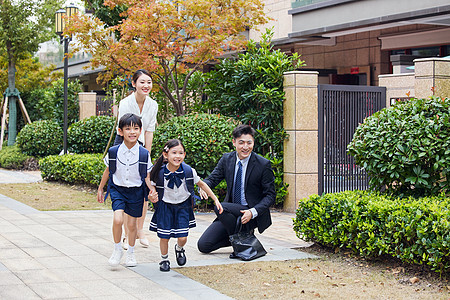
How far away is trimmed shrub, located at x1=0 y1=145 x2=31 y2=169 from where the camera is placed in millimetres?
21219

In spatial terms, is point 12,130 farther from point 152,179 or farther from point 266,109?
point 152,179

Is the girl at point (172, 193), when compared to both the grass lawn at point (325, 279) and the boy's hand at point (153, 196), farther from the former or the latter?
the grass lawn at point (325, 279)

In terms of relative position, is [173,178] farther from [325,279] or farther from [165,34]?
[165,34]

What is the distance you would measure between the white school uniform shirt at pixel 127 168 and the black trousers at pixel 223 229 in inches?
→ 44.1

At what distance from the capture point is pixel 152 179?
6.51 meters

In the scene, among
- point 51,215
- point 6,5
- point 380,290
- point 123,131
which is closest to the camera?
point 380,290

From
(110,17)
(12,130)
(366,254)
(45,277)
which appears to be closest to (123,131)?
(45,277)

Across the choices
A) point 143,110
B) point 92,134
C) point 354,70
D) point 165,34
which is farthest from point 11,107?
point 143,110

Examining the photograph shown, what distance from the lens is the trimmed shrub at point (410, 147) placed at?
22.3 feet

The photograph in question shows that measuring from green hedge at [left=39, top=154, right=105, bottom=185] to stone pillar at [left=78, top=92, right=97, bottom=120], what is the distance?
456cm

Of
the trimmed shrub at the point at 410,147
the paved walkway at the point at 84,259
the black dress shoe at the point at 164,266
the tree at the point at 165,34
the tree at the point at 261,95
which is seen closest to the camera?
the paved walkway at the point at 84,259

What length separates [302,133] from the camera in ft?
35.6

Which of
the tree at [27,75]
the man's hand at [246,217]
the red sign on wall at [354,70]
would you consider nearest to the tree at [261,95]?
the man's hand at [246,217]

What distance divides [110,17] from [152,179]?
469 inches
